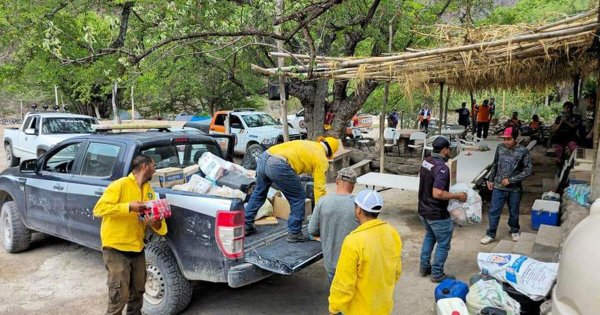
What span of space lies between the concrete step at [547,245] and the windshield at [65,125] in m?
11.4

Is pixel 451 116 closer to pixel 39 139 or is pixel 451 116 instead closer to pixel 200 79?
pixel 200 79

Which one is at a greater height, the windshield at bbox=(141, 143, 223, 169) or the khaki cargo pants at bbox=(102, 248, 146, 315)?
the windshield at bbox=(141, 143, 223, 169)

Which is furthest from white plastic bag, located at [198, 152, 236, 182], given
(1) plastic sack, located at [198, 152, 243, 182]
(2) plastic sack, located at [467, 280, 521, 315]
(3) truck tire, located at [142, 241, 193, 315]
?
(2) plastic sack, located at [467, 280, 521, 315]

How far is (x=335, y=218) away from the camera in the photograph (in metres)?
3.50

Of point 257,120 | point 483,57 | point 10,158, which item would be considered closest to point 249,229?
point 483,57

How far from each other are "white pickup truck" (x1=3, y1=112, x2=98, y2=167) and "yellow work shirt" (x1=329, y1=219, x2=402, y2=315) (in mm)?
10426

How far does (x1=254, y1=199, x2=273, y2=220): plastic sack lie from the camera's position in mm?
4934

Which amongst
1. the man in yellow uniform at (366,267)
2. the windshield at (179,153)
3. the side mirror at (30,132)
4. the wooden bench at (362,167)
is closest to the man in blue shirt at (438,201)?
the man in yellow uniform at (366,267)

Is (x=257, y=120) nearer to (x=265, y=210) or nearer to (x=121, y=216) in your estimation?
(x=265, y=210)

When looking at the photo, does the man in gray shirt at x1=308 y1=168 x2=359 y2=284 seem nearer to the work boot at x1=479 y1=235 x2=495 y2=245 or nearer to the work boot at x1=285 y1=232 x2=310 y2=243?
the work boot at x1=285 y1=232 x2=310 y2=243

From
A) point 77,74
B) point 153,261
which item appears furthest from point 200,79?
point 153,261

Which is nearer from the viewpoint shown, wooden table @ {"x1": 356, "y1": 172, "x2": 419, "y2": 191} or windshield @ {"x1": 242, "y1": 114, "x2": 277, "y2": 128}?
wooden table @ {"x1": 356, "y1": 172, "x2": 419, "y2": 191}

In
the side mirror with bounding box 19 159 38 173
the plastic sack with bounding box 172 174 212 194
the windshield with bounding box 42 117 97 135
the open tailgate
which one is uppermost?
the windshield with bounding box 42 117 97 135

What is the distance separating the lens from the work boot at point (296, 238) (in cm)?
438
